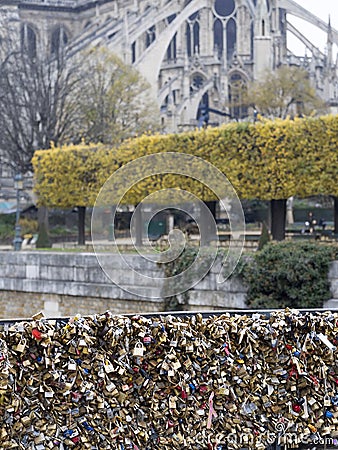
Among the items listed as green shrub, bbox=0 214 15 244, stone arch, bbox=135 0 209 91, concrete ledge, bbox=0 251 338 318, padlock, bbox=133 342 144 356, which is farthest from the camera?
stone arch, bbox=135 0 209 91

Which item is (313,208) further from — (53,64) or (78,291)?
(78,291)

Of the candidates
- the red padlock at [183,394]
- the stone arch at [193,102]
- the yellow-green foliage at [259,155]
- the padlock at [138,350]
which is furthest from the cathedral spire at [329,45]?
the padlock at [138,350]

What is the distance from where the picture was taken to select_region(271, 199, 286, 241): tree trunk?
22.6 m

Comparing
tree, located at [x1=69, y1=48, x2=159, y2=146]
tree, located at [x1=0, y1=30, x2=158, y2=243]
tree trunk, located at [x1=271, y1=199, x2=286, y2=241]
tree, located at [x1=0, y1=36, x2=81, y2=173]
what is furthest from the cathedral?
tree trunk, located at [x1=271, y1=199, x2=286, y2=241]

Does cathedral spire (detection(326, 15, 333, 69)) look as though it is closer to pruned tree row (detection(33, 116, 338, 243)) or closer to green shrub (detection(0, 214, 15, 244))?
green shrub (detection(0, 214, 15, 244))

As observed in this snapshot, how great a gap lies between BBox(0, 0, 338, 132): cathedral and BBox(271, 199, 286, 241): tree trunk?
2805cm

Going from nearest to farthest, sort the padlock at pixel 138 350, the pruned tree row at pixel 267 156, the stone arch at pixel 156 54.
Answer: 1. the padlock at pixel 138 350
2. the pruned tree row at pixel 267 156
3. the stone arch at pixel 156 54

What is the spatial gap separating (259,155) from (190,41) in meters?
47.9

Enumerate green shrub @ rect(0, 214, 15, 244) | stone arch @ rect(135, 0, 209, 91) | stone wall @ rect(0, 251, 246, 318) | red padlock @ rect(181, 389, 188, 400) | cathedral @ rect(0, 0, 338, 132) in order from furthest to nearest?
stone arch @ rect(135, 0, 209, 91), cathedral @ rect(0, 0, 338, 132), green shrub @ rect(0, 214, 15, 244), stone wall @ rect(0, 251, 246, 318), red padlock @ rect(181, 389, 188, 400)

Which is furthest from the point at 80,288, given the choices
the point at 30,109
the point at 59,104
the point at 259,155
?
the point at 59,104

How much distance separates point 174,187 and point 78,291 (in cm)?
459

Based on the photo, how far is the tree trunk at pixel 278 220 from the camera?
22562mm

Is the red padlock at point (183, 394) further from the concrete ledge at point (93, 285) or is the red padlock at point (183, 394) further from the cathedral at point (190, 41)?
the cathedral at point (190, 41)

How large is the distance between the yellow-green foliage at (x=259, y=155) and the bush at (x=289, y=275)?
494 centimetres
